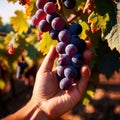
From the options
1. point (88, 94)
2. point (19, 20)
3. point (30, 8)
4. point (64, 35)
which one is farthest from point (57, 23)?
point (19, 20)

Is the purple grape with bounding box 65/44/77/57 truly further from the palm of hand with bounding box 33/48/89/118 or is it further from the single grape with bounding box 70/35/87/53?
the palm of hand with bounding box 33/48/89/118

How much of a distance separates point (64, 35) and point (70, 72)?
0.15m

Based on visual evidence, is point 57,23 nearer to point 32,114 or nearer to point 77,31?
point 77,31

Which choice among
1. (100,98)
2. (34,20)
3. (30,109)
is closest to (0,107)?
(100,98)

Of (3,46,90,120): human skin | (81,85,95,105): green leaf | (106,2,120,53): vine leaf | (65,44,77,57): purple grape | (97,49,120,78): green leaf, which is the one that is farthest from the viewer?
(81,85,95,105): green leaf

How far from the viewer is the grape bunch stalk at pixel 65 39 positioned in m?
1.45

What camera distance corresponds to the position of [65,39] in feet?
4.79

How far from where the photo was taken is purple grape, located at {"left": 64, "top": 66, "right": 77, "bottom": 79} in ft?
4.79

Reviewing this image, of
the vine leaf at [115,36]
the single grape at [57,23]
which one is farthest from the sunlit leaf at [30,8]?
the vine leaf at [115,36]

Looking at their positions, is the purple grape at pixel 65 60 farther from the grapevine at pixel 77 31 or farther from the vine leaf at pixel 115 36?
the vine leaf at pixel 115 36

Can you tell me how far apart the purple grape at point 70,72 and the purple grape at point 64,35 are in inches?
4.4

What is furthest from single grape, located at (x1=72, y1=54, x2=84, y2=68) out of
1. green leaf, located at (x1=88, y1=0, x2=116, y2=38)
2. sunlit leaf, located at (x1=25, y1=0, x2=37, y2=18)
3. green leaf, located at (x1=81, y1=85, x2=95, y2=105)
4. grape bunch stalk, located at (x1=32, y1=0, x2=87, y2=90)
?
green leaf, located at (x1=81, y1=85, x2=95, y2=105)

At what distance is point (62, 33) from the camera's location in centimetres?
146

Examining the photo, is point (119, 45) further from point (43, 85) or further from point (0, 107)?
point (0, 107)
